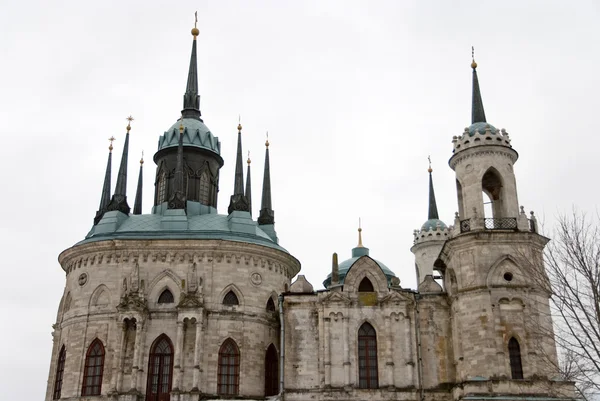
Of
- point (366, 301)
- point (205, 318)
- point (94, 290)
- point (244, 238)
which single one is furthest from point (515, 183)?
point (94, 290)

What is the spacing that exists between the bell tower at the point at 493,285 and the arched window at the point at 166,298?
14.3 metres

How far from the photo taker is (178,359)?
1308 inches

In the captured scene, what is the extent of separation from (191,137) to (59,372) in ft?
52.3

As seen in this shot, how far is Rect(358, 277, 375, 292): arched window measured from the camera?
33031 mm

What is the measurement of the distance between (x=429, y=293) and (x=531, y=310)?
5.10 metres

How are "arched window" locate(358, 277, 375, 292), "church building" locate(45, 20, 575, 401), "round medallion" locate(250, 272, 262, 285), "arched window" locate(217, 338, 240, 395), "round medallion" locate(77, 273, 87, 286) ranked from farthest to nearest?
A: "round medallion" locate(250, 272, 262, 285) → "round medallion" locate(77, 273, 87, 286) → "arched window" locate(217, 338, 240, 395) → "arched window" locate(358, 277, 375, 292) → "church building" locate(45, 20, 575, 401)

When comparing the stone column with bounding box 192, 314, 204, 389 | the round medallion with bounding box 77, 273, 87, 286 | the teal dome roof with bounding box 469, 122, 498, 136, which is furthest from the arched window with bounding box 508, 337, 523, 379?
the round medallion with bounding box 77, 273, 87, 286

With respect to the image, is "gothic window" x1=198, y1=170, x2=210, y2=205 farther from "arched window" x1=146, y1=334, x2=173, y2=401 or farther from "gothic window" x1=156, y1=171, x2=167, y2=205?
"arched window" x1=146, y1=334, x2=173, y2=401

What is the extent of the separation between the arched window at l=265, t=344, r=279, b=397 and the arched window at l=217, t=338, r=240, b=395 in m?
1.72

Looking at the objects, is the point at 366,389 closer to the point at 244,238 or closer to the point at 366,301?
the point at 366,301

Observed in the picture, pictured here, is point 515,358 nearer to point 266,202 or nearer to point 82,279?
point 266,202

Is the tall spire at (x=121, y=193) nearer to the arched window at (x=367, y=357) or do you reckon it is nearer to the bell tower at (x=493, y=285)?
the arched window at (x=367, y=357)

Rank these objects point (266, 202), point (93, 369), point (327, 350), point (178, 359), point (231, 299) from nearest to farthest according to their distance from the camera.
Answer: point (327, 350) → point (178, 359) → point (93, 369) → point (231, 299) → point (266, 202)

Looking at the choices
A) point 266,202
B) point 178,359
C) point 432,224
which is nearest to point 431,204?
point 432,224
